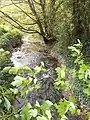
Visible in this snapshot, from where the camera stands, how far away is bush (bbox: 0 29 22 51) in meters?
10.1

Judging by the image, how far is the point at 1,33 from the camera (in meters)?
10.8

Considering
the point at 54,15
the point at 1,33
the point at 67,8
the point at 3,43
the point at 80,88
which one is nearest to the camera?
the point at 80,88

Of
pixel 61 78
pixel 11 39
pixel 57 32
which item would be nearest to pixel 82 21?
pixel 57 32

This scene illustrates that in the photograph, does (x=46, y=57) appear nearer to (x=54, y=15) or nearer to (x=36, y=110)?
(x=54, y=15)

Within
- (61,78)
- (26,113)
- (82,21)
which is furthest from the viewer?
(82,21)

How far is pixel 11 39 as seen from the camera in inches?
420

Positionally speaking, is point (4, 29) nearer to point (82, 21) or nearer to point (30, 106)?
point (82, 21)

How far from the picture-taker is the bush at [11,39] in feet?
33.2

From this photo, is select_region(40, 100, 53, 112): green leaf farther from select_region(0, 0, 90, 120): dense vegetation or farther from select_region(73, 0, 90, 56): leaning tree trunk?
select_region(73, 0, 90, 56): leaning tree trunk

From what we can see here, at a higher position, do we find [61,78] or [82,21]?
[82,21]

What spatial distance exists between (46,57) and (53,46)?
0.80 metres

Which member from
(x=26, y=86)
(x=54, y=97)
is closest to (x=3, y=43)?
(x=54, y=97)

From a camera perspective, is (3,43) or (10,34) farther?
(10,34)

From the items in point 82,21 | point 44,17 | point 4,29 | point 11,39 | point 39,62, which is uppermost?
point 44,17
